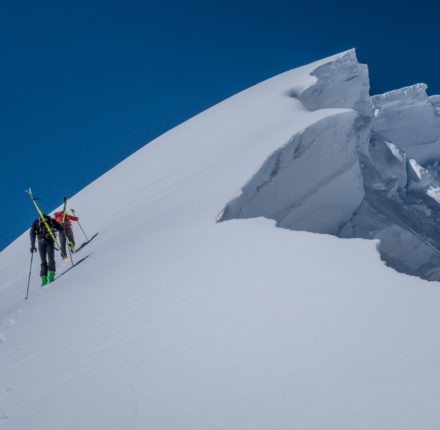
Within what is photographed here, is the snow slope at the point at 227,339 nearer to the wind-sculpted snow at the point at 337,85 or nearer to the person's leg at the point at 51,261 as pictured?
the person's leg at the point at 51,261

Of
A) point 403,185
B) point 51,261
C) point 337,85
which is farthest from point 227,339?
point 403,185

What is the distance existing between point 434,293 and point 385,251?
28.7 feet


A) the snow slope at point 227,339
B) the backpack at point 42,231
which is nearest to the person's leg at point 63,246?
the backpack at point 42,231

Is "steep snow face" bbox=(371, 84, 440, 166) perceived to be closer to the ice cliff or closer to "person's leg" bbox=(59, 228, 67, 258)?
the ice cliff

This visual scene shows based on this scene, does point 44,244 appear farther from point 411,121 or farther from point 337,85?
point 411,121

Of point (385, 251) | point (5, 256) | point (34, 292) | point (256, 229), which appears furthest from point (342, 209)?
point (5, 256)

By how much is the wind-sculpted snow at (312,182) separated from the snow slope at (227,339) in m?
1.72

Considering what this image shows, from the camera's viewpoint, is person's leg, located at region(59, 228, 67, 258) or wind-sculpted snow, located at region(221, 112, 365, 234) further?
person's leg, located at region(59, 228, 67, 258)

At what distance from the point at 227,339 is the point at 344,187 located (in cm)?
787

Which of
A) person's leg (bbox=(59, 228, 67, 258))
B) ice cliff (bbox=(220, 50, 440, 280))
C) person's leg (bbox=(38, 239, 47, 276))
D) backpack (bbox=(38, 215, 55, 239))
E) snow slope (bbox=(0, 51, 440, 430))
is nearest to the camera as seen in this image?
snow slope (bbox=(0, 51, 440, 430))

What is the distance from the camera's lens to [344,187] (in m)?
9.24

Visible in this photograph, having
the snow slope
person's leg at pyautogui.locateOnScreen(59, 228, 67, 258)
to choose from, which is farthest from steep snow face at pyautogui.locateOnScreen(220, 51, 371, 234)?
person's leg at pyautogui.locateOnScreen(59, 228, 67, 258)

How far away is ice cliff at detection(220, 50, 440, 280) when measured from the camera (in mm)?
6957

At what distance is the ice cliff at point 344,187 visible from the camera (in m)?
6.96
